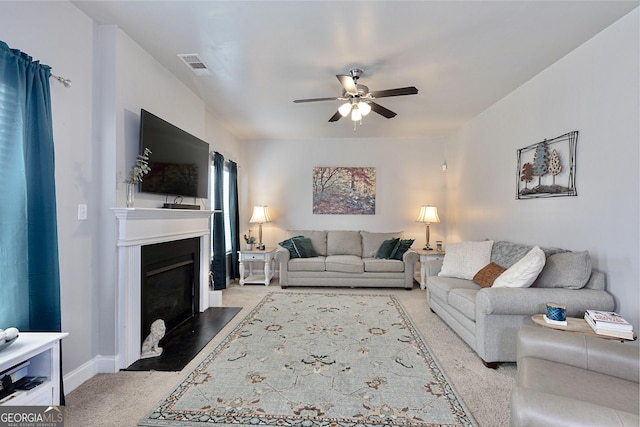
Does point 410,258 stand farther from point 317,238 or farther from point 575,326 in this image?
point 575,326

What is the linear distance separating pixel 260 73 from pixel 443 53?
70.0 inches

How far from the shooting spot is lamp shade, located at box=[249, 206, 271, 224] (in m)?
5.71

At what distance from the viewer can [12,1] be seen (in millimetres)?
1783

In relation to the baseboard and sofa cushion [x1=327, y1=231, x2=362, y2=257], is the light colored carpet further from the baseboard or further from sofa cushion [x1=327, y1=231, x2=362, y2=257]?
sofa cushion [x1=327, y1=231, x2=362, y2=257]

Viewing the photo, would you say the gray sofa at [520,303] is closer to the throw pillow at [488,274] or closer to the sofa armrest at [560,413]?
the throw pillow at [488,274]

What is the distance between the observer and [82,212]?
2281 mm

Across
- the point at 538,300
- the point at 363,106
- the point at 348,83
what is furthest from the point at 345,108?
the point at 538,300

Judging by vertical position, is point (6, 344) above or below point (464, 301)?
above

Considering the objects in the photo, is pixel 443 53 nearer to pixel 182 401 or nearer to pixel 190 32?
pixel 190 32

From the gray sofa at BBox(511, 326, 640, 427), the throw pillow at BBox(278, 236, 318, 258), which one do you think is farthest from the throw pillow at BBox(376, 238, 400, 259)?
the gray sofa at BBox(511, 326, 640, 427)

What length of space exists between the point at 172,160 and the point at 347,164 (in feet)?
11.9

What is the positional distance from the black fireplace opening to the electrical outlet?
1.70ft

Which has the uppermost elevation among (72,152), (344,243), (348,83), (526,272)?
(348,83)

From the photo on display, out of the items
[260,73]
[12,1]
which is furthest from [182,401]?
[260,73]
